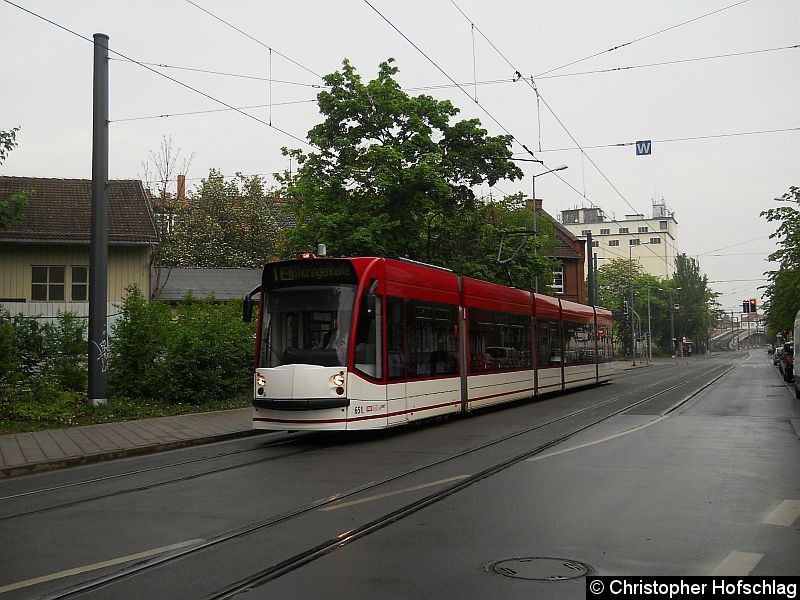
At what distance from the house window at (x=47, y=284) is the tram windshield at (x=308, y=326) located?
18.0 metres

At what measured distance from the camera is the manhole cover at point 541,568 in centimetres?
581

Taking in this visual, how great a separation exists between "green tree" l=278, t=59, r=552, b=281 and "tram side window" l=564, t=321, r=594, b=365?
3.26 m

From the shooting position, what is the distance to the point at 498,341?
21.4 m

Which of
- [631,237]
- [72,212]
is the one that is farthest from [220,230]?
[631,237]

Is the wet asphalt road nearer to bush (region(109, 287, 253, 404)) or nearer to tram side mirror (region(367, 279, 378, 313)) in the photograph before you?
tram side mirror (region(367, 279, 378, 313))

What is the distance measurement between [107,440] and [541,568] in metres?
10.3

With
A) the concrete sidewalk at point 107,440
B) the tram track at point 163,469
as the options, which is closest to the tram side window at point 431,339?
the tram track at point 163,469

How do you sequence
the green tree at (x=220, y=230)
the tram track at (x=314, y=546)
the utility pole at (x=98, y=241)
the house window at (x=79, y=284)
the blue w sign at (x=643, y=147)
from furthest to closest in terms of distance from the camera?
the green tree at (x=220, y=230) < the house window at (x=79, y=284) < the blue w sign at (x=643, y=147) < the utility pole at (x=98, y=241) < the tram track at (x=314, y=546)

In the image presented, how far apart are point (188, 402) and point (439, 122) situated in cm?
1365

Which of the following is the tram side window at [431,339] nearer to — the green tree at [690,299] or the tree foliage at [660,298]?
the tree foliage at [660,298]

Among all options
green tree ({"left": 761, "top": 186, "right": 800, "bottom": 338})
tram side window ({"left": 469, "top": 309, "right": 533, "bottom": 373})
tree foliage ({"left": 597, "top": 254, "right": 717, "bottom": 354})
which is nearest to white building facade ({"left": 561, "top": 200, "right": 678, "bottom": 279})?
tree foliage ({"left": 597, "top": 254, "right": 717, "bottom": 354})

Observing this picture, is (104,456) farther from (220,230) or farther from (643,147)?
(220,230)

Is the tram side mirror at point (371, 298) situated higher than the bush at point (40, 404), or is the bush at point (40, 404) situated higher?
the tram side mirror at point (371, 298)

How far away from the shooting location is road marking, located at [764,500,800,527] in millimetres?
7574
